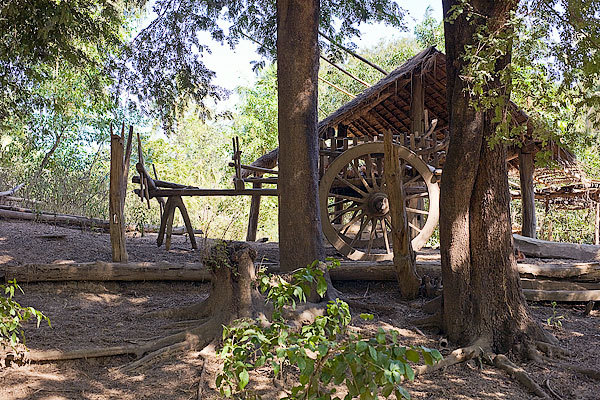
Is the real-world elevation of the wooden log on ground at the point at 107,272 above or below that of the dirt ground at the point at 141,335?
above

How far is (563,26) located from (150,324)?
15.0 ft

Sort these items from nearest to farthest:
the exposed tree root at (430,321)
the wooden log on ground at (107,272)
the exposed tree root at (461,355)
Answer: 1. the exposed tree root at (461,355)
2. the exposed tree root at (430,321)
3. the wooden log on ground at (107,272)

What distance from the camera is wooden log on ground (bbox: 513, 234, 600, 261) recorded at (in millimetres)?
8812

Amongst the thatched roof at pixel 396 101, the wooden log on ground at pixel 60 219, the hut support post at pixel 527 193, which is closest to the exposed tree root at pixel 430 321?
the thatched roof at pixel 396 101

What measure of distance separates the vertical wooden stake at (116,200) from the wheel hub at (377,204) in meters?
3.71

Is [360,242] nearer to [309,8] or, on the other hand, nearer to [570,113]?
[309,8]

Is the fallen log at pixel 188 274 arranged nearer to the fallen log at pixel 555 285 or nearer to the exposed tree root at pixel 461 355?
the fallen log at pixel 555 285

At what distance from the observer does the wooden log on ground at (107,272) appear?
21.8 ft

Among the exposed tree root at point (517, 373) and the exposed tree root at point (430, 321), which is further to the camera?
the exposed tree root at point (430, 321)

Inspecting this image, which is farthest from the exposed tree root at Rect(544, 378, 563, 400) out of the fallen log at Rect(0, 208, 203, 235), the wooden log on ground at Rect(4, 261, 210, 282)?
the fallen log at Rect(0, 208, 203, 235)

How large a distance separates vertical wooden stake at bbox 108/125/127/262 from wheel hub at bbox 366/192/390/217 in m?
3.71

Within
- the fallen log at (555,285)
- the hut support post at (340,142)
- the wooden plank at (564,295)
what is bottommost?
the wooden plank at (564,295)

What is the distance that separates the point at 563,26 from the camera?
352 centimetres

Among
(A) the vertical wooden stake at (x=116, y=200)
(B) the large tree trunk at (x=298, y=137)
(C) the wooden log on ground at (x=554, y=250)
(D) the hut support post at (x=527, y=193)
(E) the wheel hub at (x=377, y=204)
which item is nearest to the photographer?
(B) the large tree trunk at (x=298, y=137)
